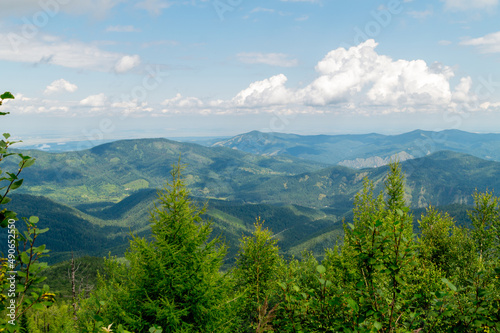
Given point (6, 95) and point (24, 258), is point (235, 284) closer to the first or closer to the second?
point (24, 258)

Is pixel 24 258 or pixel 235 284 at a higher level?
pixel 24 258

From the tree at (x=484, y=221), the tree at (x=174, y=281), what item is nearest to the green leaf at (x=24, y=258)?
the tree at (x=174, y=281)

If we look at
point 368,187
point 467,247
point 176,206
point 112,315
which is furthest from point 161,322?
point 467,247

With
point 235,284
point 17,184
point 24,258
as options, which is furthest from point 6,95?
point 235,284

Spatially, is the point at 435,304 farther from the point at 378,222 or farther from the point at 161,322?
the point at 161,322

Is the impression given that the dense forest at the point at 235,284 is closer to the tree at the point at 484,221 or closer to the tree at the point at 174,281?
the tree at the point at 174,281

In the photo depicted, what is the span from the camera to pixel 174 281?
1289 cm

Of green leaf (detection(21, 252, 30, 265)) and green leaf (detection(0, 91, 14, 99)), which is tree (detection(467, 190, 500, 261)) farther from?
green leaf (detection(0, 91, 14, 99))

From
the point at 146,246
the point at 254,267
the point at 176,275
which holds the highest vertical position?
the point at 146,246

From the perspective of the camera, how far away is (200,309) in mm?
12883

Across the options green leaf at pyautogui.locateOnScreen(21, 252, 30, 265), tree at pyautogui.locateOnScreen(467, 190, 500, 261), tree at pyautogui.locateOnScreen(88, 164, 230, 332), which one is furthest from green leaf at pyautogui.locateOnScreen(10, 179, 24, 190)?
tree at pyautogui.locateOnScreen(467, 190, 500, 261)

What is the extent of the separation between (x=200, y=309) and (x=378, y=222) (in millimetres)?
10996

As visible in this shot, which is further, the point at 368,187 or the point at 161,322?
the point at 368,187

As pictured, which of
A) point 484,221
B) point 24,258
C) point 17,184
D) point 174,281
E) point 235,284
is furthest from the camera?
point 484,221
